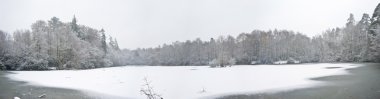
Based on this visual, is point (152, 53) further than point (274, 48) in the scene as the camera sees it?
No

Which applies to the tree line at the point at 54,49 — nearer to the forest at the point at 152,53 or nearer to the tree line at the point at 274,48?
the forest at the point at 152,53

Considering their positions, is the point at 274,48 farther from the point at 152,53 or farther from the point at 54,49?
the point at 54,49

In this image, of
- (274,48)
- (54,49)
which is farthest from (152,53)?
(274,48)

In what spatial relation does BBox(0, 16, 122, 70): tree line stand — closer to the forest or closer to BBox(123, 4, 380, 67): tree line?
the forest

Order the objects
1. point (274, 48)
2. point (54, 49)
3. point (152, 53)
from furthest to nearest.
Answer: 1. point (274, 48)
2. point (54, 49)
3. point (152, 53)

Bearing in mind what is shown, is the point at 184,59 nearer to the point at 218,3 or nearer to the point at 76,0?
the point at 218,3

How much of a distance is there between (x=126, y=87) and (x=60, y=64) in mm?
20075

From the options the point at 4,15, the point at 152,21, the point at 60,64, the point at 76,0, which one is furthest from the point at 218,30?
the point at 60,64

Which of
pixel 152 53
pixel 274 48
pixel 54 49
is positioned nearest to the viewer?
pixel 152 53

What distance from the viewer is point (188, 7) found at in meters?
13.5

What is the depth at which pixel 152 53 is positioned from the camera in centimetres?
1817

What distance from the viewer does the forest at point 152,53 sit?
19078mm

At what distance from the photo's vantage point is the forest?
62.6ft

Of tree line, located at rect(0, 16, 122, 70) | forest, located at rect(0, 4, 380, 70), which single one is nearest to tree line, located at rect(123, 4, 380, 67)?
forest, located at rect(0, 4, 380, 70)
